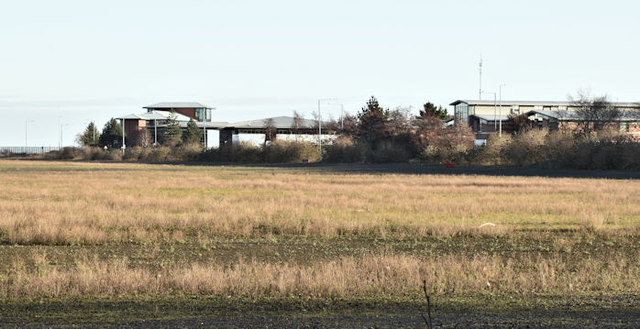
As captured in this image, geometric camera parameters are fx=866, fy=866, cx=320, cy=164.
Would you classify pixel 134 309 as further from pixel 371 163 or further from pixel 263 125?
pixel 263 125

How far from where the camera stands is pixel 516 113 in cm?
12862

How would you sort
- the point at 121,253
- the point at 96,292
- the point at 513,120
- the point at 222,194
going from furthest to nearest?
the point at 513,120
the point at 222,194
the point at 121,253
the point at 96,292

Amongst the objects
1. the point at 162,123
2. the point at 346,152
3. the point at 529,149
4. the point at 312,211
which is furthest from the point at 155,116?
the point at 312,211

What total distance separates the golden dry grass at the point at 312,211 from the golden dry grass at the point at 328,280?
5466 mm

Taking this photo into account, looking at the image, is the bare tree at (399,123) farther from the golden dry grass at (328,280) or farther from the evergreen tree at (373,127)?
the golden dry grass at (328,280)

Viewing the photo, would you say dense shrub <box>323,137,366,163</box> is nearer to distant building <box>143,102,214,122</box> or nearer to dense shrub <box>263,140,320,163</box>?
dense shrub <box>263,140,320,163</box>

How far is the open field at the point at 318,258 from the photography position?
11906mm

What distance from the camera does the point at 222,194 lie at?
37.6m

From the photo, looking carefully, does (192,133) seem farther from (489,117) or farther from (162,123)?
(489,117)

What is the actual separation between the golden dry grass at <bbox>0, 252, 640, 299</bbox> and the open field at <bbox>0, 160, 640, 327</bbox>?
0.04 meters

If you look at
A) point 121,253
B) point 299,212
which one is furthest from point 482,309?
point 299,212

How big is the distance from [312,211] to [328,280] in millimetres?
14484

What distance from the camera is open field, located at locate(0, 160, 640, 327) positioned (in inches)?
469

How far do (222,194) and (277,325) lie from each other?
89.1 feet
